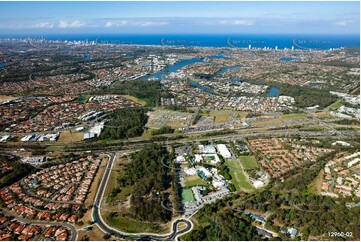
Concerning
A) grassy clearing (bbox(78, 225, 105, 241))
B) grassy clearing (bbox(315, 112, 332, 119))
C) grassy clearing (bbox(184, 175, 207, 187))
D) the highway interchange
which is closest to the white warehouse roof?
the highway interchange

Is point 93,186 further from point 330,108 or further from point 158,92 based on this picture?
point 330,108

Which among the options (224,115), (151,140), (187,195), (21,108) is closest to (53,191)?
(187,195)

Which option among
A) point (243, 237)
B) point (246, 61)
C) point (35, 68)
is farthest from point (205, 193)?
point (246, 61)

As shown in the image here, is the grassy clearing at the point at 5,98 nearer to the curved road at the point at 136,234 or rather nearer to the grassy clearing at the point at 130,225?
the curved road at the point at 136,234

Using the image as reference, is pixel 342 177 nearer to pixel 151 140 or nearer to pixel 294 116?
pixel 294 116

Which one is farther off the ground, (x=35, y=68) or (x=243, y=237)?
(x=35, y=68)

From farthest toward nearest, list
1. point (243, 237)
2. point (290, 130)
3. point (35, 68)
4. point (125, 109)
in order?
point (35, 68), point (125, 109), point (290, 130), point (243, 237)
